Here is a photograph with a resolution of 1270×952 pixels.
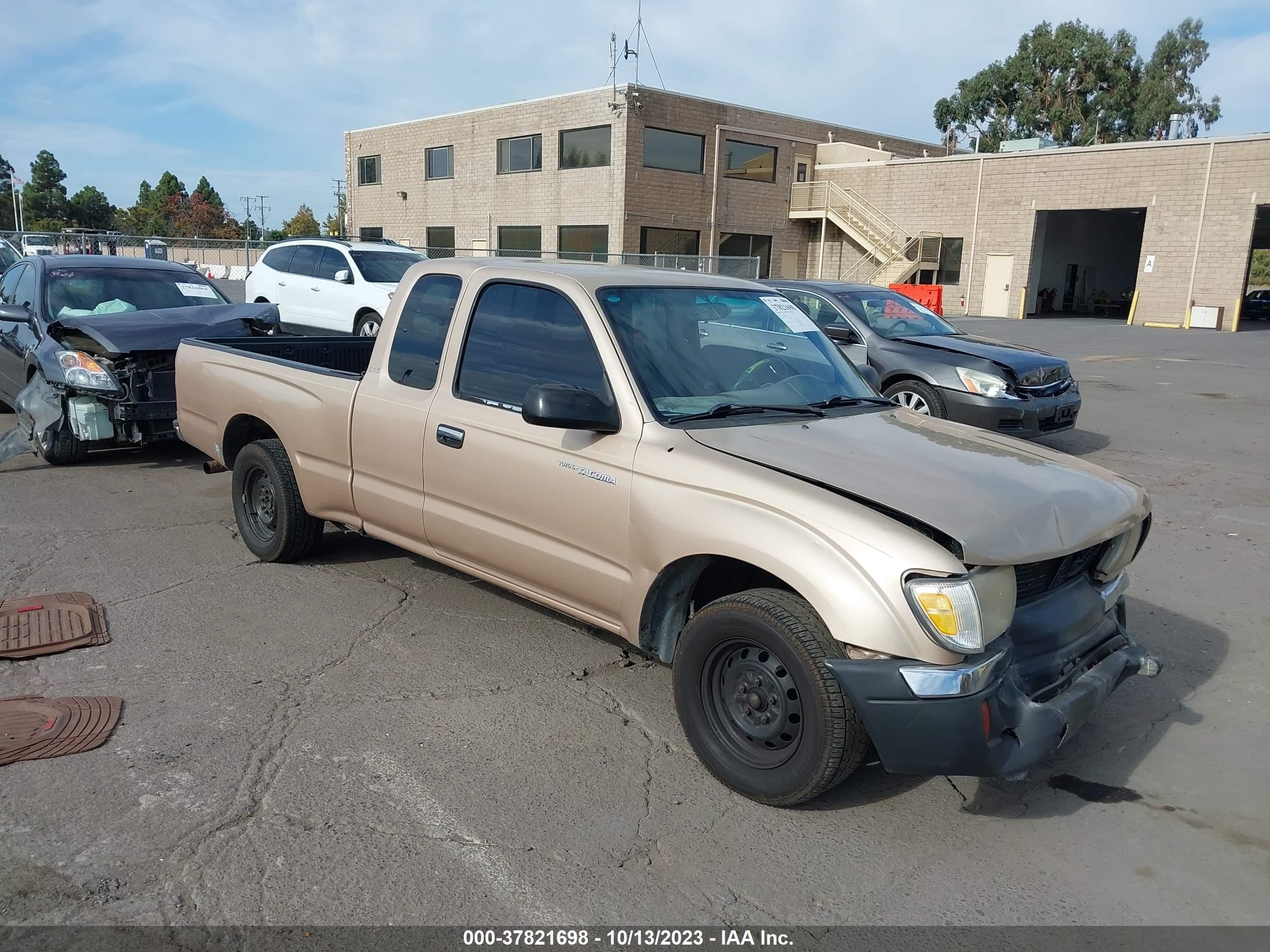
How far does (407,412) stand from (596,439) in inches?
51.6

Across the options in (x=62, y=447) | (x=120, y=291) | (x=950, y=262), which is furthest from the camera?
(x=950, y=262)

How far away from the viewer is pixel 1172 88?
63.9 m

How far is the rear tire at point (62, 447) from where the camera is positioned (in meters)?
8.31

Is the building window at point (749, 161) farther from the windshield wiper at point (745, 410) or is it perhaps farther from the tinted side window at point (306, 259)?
the windshield wiper at point (745, 410)

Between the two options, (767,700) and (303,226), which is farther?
(303,226)

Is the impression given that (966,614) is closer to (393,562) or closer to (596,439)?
(596,439)

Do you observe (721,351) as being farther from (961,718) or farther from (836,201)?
(836,201)

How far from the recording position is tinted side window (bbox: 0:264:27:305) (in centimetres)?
1008

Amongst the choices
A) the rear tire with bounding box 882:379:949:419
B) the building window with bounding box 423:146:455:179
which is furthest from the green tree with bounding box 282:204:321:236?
the rear tire with bounding box 882:379:949:419

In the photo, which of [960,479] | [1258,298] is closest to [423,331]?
[960,479]

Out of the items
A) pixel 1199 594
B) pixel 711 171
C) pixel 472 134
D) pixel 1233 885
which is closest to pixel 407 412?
pixel 1233 885

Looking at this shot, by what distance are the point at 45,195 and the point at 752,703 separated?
101 metres

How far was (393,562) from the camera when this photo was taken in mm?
6145

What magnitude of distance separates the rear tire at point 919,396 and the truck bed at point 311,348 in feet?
16.7
